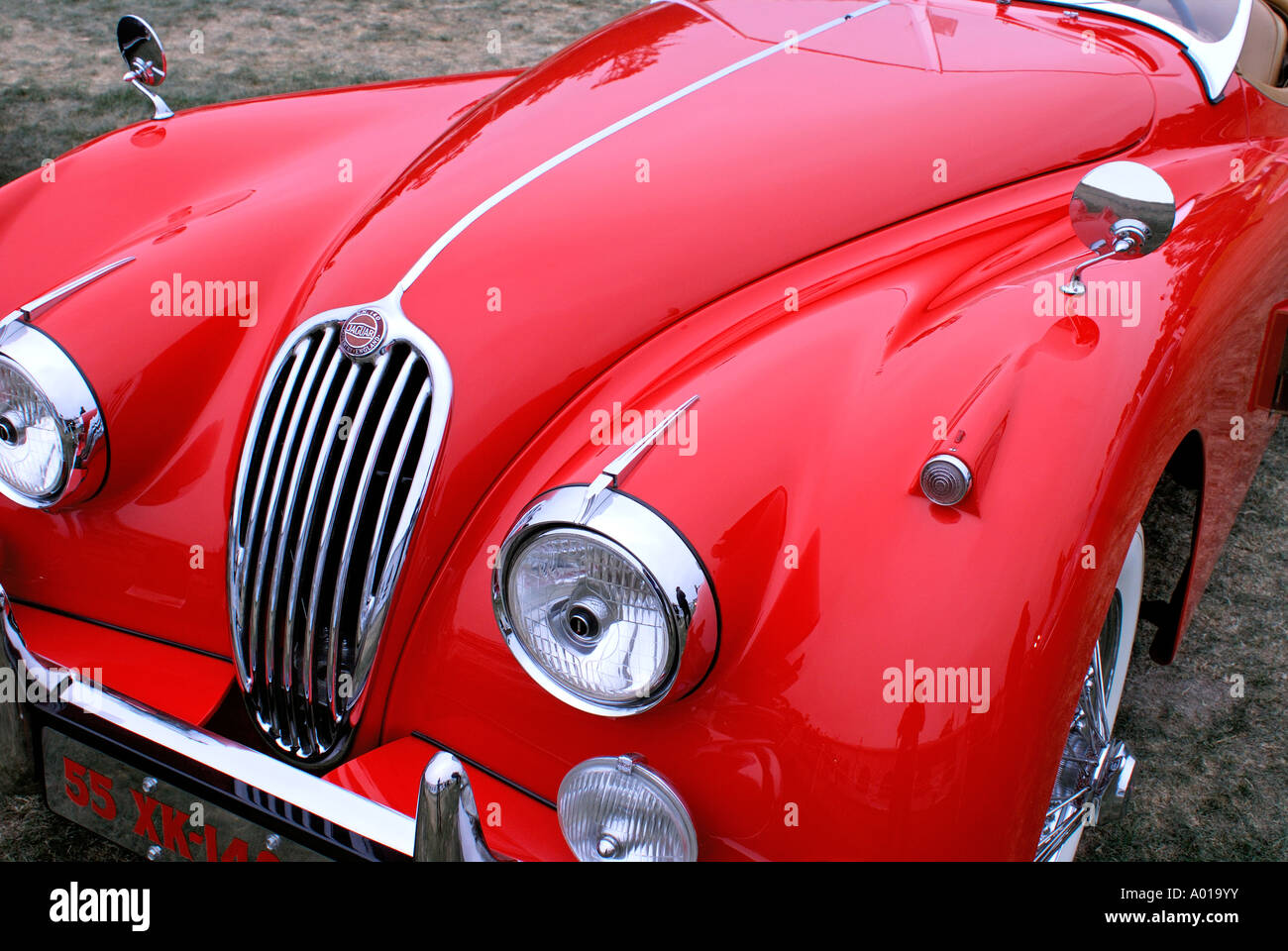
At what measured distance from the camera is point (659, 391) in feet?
5.59

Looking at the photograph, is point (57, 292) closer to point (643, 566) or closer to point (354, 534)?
point (354, 534)

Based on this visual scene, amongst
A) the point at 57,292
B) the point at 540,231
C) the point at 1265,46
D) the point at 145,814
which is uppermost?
the point at 1265,46

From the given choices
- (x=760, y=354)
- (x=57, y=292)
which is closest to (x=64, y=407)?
(x=57, y=292)

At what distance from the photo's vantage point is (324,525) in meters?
1.73

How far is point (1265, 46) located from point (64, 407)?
9.36 feet

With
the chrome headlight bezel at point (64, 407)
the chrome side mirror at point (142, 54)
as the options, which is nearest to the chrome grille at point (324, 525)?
the chrome headlight bezel at point (64, 407)

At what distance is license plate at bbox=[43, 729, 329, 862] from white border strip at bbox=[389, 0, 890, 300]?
0.85 meters

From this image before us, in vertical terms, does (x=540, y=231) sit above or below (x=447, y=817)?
above

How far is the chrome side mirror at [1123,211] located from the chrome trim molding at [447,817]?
1.15 m

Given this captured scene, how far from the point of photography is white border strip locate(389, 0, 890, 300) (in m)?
1.90

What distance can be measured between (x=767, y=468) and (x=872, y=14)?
1.36 metres
